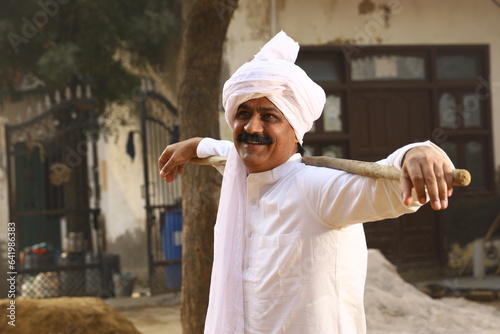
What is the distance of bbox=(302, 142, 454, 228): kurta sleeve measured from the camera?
1.98m

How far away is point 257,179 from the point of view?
2506 mm

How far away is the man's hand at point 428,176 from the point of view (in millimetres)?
1720

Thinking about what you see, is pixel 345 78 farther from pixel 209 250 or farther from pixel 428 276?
pixel 209 250

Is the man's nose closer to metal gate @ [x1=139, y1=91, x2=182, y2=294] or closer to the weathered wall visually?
the weathered wall

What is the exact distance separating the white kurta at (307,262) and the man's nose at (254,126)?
19 cm

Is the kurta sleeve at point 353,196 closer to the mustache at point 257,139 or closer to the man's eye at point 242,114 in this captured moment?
the mustache at point 257,139

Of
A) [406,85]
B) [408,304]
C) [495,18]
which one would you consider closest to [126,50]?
[406,85]

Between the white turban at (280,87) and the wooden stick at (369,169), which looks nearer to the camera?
the wooden stick at (369,169)

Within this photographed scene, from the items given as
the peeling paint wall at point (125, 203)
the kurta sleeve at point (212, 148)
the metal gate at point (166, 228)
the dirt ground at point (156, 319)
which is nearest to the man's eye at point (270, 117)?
the kurta sleeve at point (212, 148)

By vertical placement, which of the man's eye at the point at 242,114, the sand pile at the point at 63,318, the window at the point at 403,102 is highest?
the window at the point at 403,102

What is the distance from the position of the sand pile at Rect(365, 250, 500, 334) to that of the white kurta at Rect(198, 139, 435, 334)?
386 cm

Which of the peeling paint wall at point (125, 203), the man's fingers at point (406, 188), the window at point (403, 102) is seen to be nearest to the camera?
the man's fingers at point (406, 188)

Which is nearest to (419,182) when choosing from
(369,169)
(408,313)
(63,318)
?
(369,169)

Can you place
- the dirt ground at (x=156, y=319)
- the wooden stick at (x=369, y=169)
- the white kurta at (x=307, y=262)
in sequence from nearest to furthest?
the wooden stick at (x=369, y=169) < the white kurta at (x=307, y=262) < the dirt ground at (x=156, y=319)
